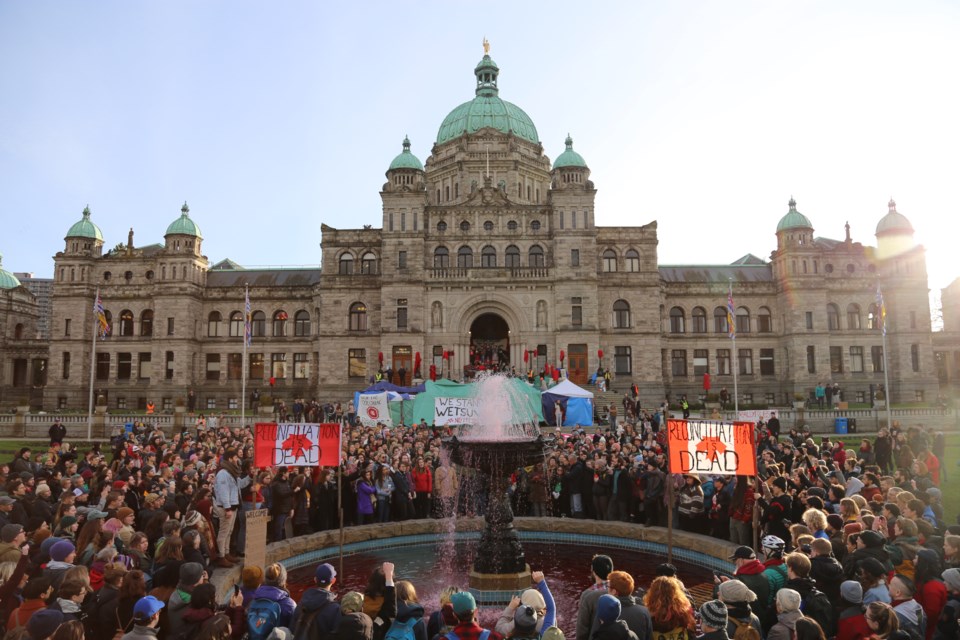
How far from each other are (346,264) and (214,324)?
45.0 feet

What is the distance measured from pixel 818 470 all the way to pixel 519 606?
1081cm

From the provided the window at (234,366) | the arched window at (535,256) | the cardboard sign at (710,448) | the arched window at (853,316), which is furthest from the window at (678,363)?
the cardboard sign at (710,448)

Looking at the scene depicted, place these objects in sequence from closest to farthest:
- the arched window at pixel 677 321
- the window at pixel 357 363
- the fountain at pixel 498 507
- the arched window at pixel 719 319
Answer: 1. the fountain at pixel 498 507
2. the window at pixel 357 363
3. the arched window at pixel 677 321
4. the arched window at pixel 719 319

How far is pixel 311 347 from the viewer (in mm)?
53875

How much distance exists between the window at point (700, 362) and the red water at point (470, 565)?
41.4 m

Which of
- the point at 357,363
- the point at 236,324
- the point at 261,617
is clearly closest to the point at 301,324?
the point at 236,324

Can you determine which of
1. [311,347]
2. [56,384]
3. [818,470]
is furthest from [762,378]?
[56,384]

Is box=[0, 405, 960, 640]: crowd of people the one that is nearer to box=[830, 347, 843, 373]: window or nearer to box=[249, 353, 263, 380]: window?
box=[249, 353, 263, 380]: window

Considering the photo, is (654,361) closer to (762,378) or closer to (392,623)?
(762,378)

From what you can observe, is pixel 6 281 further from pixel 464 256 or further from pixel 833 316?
→ pixel 833 316

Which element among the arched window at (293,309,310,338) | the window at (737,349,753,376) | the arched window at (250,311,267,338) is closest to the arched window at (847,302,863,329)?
the window at (737,349,753,376)

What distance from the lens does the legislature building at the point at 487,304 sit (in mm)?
47062

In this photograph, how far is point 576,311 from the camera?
46969mm

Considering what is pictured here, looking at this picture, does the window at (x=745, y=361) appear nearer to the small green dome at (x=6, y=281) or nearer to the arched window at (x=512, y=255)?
the arched window at (x=512, y=255)
